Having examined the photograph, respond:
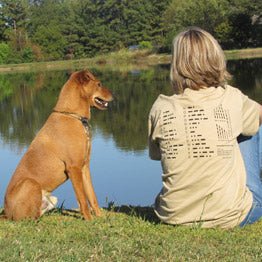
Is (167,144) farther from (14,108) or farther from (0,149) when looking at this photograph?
(14,108)

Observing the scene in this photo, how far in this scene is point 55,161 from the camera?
389cm

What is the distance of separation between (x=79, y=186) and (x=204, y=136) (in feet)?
4.98

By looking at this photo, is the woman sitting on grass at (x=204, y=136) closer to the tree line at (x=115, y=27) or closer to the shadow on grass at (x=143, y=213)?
the shadow on grass at (x=143, y=213)

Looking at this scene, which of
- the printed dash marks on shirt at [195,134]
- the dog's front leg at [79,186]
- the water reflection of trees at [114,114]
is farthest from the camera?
the water reflection of trees at [114,114]

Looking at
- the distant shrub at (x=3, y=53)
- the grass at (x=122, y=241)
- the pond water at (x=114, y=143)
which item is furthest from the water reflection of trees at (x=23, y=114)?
the distant shrub at (x=3, y=53)

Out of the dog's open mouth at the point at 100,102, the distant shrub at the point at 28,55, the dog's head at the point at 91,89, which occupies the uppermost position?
the dog's head at the point at 91,89

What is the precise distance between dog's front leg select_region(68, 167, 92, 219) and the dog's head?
2.51 ft

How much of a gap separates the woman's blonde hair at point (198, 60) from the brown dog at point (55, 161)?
1.34 m

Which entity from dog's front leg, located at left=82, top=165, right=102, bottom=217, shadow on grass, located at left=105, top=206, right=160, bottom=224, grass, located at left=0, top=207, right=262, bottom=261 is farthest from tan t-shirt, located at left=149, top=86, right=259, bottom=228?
dog's front leg, located at left=82, top=165, right=102, bottom=217

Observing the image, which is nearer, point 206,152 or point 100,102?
point 206,152

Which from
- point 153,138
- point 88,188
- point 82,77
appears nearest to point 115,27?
point 82,77

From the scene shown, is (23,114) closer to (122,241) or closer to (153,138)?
(153,138)

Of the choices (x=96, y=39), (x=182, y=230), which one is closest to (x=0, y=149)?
(x=182, y=230)

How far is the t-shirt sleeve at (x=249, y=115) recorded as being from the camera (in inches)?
116
